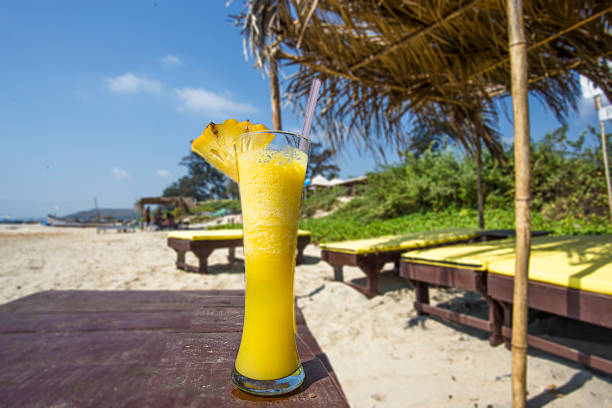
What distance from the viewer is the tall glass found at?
1.82 feet

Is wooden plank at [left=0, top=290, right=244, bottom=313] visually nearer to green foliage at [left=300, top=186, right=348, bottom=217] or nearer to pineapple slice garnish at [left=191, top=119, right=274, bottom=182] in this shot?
pineapple slice garnish at [left=191, top=119, right=274, bottom=182]

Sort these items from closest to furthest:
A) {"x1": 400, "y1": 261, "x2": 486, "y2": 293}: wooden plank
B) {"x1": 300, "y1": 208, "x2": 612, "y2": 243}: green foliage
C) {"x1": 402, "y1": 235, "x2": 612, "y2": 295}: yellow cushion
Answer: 1. {"x1": 402, "y1": 235, "x2": 612, "y2": 295}: yellow cushion
2. {"x1": 400, "y1": 261, "x2": 486, "y2": 293}: wooden plank
3. {"x1": 300, "y1": 208, "x2": 612, "y2": 243}: green foliage

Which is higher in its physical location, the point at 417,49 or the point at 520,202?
the point at 417,49

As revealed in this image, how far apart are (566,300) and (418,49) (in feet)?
9.16

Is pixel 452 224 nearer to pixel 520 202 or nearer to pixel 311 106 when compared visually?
pixel 520 202

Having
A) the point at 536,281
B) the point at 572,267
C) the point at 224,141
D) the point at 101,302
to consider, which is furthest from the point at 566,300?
the point at 101,302

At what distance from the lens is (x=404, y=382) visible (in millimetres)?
1970

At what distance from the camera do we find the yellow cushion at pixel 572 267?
5.42ft

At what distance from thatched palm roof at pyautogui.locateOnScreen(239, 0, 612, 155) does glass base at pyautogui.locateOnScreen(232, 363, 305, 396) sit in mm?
2509

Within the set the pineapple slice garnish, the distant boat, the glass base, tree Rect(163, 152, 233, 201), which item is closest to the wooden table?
the glass base

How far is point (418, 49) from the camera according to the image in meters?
3.50

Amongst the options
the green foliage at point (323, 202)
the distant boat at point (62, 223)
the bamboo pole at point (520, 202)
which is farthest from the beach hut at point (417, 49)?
the distant boat at point (62, 223)

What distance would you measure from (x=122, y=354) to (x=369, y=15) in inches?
130

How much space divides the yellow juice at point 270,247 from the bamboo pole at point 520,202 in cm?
146
